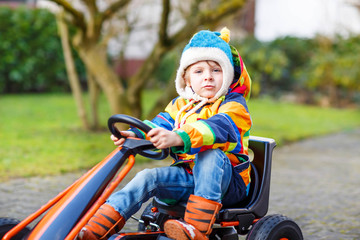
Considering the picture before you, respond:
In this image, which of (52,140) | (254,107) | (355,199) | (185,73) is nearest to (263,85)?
(254,107)

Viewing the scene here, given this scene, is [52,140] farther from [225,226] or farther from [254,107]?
[254,107]

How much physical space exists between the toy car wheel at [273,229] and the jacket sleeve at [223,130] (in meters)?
0.41

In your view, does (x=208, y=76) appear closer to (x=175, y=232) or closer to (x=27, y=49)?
(x=175, y=232)

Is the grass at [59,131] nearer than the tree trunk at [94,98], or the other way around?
the grass at [59,131]

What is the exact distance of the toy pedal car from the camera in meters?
2.26

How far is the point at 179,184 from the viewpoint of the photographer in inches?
105

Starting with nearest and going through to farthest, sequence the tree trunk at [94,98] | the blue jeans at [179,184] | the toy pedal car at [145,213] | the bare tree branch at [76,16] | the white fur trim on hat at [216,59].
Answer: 1. the toy pedal car at [145,213]
2. the blue jeans at [179,184]
3. the white fur trim on hat at [216,59]
4. the bare tree branch at [76,16]
5. the tree trunk at [94,98]

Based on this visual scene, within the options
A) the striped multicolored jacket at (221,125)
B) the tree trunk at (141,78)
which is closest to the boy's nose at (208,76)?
the striped multicolored jacket at (221,125)

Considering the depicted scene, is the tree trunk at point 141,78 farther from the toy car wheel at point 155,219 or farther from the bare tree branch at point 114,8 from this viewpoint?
the toy car wheel at point 155,219

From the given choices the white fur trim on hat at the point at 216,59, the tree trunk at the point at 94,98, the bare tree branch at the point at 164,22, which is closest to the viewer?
the white fur trim on hat at the point at 216,59

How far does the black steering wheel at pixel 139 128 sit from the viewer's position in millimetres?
2361

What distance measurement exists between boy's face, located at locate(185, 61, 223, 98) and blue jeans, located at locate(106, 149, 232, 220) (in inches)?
16.0

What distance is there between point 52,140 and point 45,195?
3413 millimetres

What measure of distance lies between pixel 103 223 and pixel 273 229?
Answer: 0.92 m
